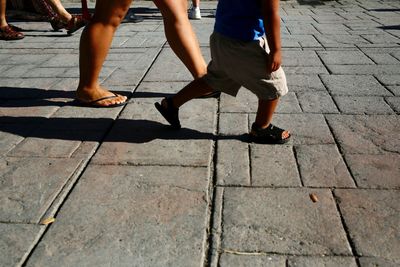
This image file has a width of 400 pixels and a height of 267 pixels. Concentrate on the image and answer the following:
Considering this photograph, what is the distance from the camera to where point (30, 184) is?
2051 mm

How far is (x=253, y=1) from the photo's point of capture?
2102 millimetres

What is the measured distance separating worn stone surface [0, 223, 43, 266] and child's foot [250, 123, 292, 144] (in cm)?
127

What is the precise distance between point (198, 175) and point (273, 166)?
0.39 metres

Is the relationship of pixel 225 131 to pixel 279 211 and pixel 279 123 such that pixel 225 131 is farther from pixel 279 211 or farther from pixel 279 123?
pixel 279 211

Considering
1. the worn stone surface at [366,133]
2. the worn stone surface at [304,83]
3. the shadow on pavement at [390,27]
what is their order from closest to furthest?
the worn stone surface at [366,133]
the worn stone surface at [304,83]
the shadow on pavement at [390,27]

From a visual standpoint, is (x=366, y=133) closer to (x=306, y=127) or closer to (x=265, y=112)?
(x=306, y=127)

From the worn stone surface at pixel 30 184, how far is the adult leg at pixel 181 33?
1.07 m

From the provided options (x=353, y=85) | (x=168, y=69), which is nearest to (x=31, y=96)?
(x=168, y=69)

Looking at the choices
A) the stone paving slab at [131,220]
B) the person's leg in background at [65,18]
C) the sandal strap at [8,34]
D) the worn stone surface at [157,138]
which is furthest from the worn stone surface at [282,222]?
the sandal strap at [8,34]

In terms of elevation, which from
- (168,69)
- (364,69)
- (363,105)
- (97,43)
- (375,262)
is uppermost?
(97,43)

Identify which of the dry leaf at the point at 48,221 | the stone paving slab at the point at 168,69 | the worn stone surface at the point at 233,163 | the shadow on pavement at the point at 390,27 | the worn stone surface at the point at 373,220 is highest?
the worn stone surface at the point at 373,220

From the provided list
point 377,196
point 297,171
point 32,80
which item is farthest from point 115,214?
point 32,80

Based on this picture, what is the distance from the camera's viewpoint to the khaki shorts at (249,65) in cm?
224

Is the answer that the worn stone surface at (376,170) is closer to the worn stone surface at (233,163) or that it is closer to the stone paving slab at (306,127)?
the stone paving slab at (306,127)
